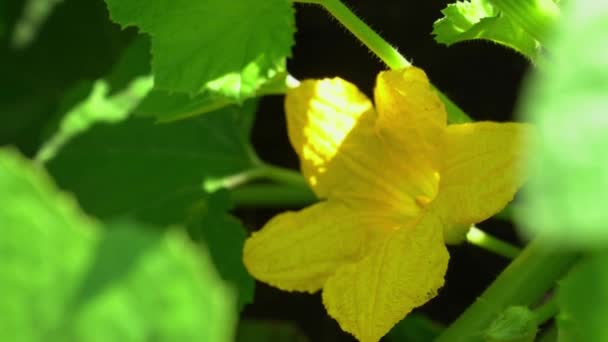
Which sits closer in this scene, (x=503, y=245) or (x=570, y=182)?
(x=570, y=182)

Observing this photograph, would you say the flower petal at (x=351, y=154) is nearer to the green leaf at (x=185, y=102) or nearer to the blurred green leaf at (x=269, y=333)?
the green leaf at (x=185, y=102)

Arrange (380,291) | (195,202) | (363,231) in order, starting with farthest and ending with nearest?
(195,202)
(363,231)
(380,291)

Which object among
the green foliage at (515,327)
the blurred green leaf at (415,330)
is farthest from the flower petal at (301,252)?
the blurred green leaf at (415,330)

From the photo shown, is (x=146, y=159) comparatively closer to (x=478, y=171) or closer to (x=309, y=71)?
(x=309, y=71)

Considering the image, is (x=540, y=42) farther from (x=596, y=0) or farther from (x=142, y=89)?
(x=142, y=89)

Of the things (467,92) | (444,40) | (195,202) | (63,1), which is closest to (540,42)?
(444,40)

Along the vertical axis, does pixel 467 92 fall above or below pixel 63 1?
above

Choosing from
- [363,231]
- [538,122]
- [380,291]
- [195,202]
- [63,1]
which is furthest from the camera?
[63,1]

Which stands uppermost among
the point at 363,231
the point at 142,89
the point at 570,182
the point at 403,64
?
the point at 570,182
